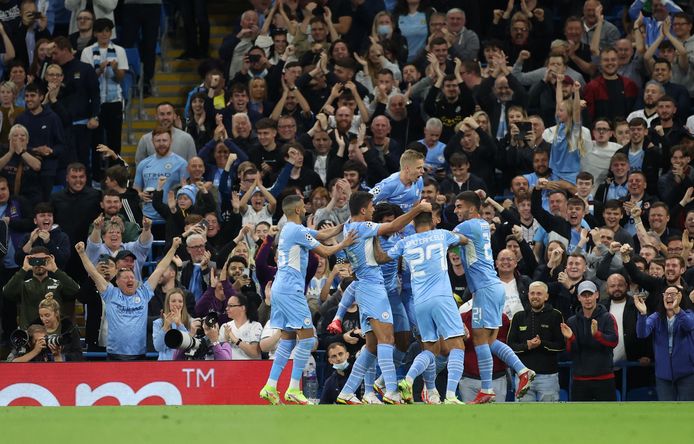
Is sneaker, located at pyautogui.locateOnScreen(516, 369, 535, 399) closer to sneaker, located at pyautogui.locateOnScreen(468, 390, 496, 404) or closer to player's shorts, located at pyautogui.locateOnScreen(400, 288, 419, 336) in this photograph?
sneaker, located at pyautogui.locateOnScreen(468, 390, 496, 404)

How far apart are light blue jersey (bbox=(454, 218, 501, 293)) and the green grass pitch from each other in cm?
213

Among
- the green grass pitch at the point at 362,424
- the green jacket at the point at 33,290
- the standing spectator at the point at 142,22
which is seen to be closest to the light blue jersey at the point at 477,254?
the green grass pitch at the point at 362,424

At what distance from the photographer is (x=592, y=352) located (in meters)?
17.9

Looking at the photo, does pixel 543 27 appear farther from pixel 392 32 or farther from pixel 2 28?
pixel 2 28

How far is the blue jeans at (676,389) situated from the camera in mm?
17844

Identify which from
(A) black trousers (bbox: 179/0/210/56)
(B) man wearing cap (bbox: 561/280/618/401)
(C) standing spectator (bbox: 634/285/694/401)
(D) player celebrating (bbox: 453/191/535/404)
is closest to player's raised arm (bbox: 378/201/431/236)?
(D) player celebrating (bbox: 453/191/535/404)

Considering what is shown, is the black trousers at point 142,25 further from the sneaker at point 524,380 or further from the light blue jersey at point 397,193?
the sneaker at point 524,380

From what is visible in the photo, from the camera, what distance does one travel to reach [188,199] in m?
21.0

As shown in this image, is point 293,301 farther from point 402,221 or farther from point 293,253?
point 402,221

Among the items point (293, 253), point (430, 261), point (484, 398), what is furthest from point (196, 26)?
point (484, 398)

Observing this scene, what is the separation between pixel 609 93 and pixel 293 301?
8.87 m

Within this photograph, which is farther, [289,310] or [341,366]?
[341,366]

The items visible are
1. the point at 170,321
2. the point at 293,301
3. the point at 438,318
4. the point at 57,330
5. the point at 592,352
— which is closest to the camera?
the point at 438,318

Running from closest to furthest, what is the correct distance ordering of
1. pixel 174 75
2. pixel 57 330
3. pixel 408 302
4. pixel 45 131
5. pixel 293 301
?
pixel 293 301 → pixel 408 302 → pixel 57 330 → pixel 45 131 → pixel 174 75
